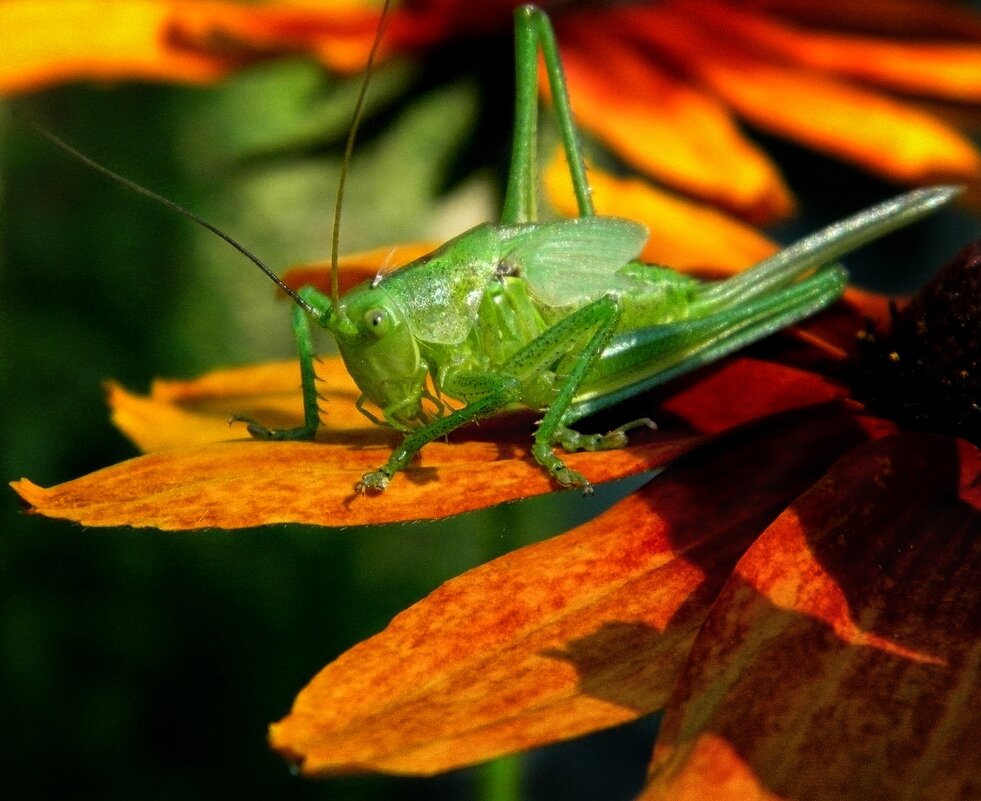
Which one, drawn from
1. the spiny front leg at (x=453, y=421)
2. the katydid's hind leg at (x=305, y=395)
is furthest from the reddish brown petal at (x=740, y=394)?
the katydid's hind leg at (x=305, y=395)

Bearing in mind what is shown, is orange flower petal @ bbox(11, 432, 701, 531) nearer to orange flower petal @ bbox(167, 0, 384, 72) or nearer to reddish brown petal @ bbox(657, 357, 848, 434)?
reddish brown petal @ bbox(657, 357, 848, 434)

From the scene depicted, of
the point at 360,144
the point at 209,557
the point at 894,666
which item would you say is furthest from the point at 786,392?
the point at 209,557

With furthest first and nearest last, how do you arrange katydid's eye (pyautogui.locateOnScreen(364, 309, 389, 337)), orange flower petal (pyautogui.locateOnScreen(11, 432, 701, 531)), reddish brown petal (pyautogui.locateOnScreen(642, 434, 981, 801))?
katydid's eye (pyautogui.locateOnScreen(364, 309, 389, 337)), orange flower petal (pyautogui.locateOnScreen(11, 432, 701, 531)), reddish brown petal (pyautogui.locateOnScreen(642, 434, 981, 801))

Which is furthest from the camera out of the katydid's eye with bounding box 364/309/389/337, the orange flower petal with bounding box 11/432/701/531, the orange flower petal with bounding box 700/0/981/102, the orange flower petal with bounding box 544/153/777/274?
the orange flower petal with bounding box 700/0/981/102

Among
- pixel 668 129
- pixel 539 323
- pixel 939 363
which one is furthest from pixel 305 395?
pixel 668 129

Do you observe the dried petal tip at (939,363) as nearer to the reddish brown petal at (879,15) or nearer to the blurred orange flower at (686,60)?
the blurred orange flower at (686,60)

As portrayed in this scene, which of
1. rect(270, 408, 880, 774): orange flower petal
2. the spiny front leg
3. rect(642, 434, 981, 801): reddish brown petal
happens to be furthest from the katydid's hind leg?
rect(642, 434, 981, 801): reddish brown petal
